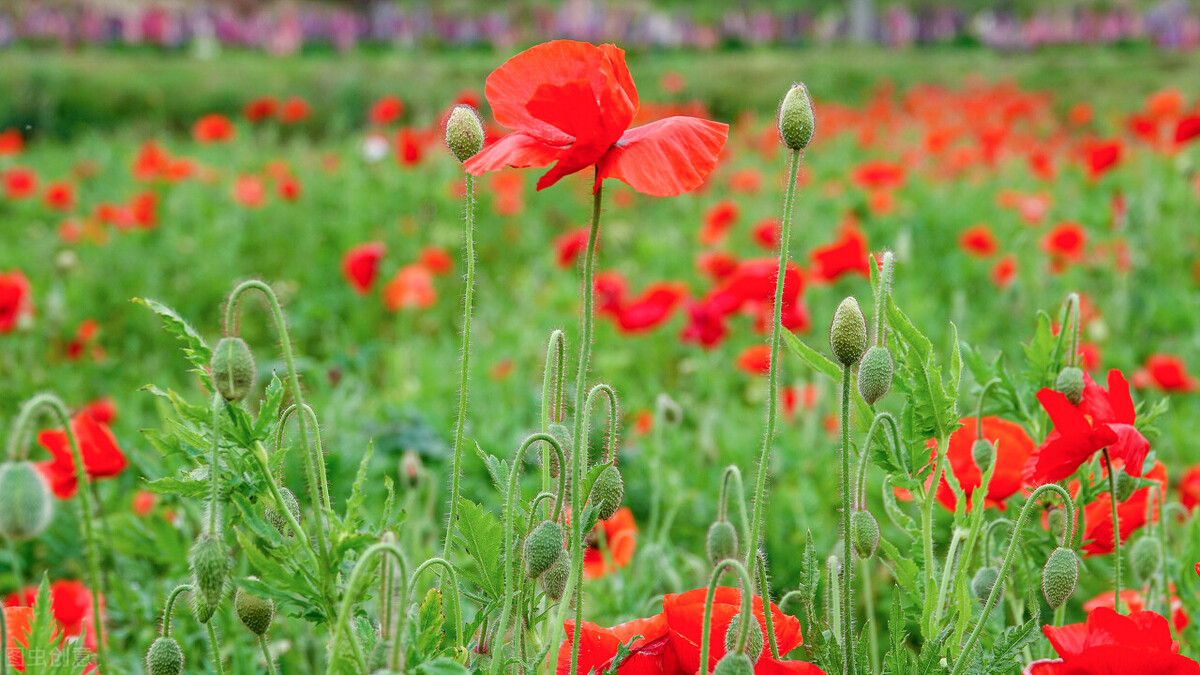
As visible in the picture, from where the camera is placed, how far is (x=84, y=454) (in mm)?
1688

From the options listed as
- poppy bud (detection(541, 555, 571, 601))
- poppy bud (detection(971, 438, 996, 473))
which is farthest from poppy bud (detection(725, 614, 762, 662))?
poppy bud (detection(971, 438, 996, 473))

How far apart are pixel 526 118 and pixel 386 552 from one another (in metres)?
0.39

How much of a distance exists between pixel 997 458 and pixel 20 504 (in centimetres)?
99

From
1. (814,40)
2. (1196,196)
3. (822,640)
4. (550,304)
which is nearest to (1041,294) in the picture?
(1196,196)

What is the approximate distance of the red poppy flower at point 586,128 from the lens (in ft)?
2.77

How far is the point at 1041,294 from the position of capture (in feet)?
12.9

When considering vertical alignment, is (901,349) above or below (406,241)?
above

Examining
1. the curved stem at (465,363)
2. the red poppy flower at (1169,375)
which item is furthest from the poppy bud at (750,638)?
the red poppy flower at (1169,375)

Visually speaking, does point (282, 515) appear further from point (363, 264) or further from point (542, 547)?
point (363, 264)

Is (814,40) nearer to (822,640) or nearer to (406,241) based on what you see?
(406,241)

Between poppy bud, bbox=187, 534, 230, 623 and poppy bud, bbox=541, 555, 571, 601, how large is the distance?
0.26 meters

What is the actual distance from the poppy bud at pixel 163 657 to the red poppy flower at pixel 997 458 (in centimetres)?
82

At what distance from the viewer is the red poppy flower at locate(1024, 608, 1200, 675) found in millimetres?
811

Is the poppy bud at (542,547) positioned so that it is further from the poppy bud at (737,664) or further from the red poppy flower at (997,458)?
the red poppy flower at (997,458)
